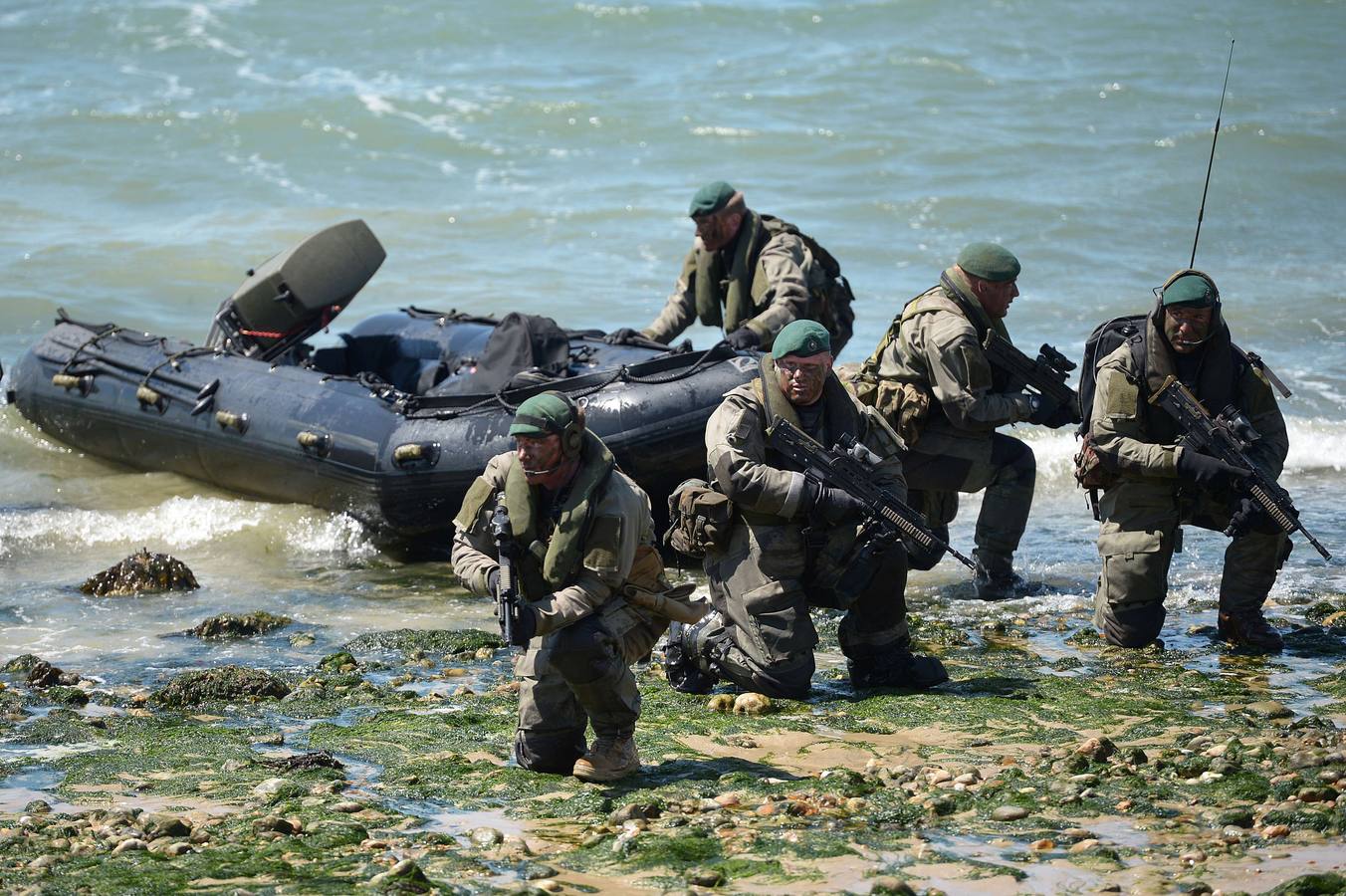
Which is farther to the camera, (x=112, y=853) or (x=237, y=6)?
(x=237, y=6)

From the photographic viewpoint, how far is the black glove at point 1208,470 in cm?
715

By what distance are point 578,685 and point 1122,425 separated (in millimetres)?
2858

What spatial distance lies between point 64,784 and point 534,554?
1.74 m

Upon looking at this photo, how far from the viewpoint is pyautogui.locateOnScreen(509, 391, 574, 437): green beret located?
5.54 metres

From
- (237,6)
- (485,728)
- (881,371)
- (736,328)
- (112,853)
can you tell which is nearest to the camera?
(112,853)

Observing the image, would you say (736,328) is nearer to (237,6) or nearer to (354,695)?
(354,695)

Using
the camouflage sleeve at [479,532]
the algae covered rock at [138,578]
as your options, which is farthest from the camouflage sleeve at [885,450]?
the algae covered rock at [138,578]

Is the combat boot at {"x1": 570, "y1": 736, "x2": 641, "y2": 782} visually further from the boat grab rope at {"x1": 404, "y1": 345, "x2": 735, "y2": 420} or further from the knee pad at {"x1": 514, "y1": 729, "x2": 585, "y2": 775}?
the boat grab rope at {"x1": 404, "y1": 345, "x2": 735, "y2": 420}

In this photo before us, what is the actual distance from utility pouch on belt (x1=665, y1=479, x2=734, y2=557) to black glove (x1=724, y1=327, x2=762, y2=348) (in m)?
2.87

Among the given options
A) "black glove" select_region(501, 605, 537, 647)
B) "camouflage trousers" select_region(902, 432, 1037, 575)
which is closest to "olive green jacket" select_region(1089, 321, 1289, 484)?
"camouflage trousers" select_region(902, 432, 1037, 575)

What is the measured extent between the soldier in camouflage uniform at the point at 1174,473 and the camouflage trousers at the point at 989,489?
97 cm

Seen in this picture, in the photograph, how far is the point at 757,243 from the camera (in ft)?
33.0

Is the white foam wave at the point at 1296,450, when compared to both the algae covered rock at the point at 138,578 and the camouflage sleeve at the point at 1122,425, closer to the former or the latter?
the camouflage sleeve at the point at 1122,425

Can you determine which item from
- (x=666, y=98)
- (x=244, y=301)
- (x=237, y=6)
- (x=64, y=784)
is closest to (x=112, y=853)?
(x=64, y=784)
